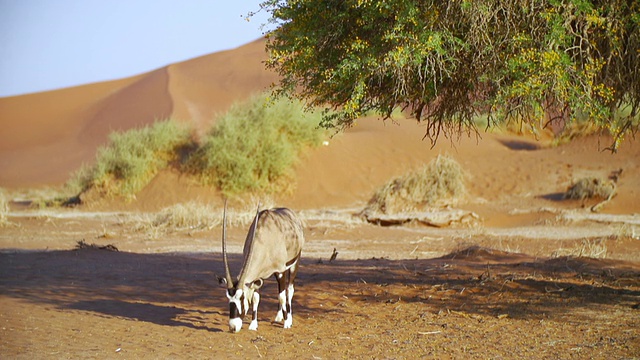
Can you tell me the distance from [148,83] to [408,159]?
4346 cm

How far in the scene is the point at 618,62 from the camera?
9.18 meters

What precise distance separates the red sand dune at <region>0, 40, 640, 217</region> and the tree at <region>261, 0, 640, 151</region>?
277 centimetres

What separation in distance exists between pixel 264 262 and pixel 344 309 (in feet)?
6.31

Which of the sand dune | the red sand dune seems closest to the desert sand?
the red sand dune

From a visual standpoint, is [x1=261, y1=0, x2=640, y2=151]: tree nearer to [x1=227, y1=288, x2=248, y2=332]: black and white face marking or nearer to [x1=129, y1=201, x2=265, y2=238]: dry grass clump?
[x1=227, y1=288, x2=248, y2=332]: black and white face marking

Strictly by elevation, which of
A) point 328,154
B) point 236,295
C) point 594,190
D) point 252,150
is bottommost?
point 594,190

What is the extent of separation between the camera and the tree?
8.52 metres

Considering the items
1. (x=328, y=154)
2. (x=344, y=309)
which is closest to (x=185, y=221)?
(x=328, y=154)

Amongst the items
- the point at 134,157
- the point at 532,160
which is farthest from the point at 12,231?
the point at 532,160

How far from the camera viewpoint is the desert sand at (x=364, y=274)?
8984 mm

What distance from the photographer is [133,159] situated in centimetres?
3017

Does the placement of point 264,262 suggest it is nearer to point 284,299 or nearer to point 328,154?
point 284,299

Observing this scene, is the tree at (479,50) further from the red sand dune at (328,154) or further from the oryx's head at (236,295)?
the red sand dune at (328,154)

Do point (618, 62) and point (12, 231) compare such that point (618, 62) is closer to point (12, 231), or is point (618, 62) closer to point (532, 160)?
point (12, 231)
